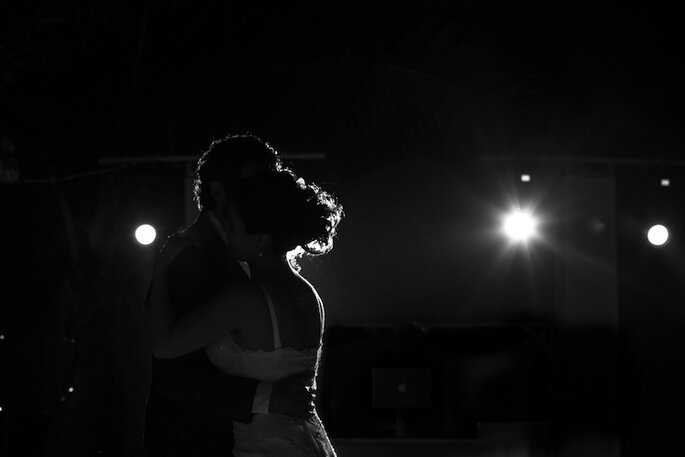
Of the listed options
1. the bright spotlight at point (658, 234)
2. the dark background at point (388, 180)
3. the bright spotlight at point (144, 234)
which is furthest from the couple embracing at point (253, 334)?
the bright spotlight at point (658, 234)

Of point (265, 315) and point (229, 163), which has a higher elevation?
point (229, 163)

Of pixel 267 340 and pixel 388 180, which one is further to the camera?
pixel 388 180

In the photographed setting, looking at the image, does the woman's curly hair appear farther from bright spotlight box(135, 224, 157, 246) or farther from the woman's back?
bright spotlight box(135, 224, 157, 246)

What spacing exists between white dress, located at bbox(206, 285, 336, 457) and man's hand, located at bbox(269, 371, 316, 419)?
0.02 metres

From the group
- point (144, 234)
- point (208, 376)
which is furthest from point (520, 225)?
point (208, 376)

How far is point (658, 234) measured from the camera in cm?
896

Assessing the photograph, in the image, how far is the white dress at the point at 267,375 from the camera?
2.99 meters

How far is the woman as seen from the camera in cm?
296

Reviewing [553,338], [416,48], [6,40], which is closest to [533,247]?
[553,338]

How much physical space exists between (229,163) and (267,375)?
843 millimetres

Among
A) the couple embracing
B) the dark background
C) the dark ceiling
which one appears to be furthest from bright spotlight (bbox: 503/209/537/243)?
the couple embracing

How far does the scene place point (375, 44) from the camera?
7816 millimetres

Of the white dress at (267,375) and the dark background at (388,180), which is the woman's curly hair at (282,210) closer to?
the white dress at (267,375)

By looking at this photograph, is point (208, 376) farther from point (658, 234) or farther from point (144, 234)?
point (658, 234)
